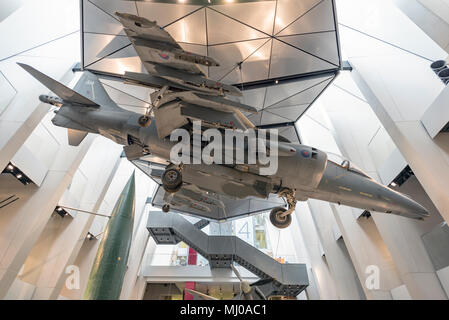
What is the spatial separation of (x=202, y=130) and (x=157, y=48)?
2786mm

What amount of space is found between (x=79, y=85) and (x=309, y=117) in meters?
14.0

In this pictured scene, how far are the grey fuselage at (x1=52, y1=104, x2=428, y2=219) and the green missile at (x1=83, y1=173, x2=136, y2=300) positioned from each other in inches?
95.9

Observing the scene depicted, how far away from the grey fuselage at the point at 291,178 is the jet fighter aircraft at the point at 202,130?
0.03 metres

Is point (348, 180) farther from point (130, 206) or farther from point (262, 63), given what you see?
point (130, 206)

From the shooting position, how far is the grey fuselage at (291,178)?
7906 millimetres

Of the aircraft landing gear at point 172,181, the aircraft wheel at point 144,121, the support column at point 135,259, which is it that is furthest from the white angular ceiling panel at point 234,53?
the support column at point 135,259

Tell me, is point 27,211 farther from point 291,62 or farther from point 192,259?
point 192,259

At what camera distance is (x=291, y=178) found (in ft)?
26.3

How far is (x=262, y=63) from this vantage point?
1100 centimetres

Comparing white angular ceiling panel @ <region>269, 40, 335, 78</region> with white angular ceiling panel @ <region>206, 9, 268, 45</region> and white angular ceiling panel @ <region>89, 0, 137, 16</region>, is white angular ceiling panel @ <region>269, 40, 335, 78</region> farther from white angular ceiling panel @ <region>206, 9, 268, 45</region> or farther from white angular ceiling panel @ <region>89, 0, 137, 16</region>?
white angular ceiling panel @ <region>89, 0, 137, 16</region>

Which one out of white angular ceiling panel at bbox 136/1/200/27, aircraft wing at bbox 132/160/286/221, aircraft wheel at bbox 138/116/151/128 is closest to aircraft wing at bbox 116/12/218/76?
aircraft wheel at bbox 138/116/151/128

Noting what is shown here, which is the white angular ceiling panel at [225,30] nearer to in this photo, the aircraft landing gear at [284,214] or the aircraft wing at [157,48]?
the aircraft wing at [157,48]
